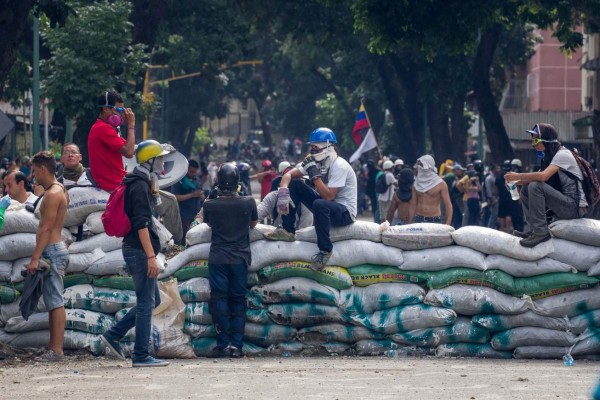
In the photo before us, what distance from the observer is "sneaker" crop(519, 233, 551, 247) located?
36.2 ft

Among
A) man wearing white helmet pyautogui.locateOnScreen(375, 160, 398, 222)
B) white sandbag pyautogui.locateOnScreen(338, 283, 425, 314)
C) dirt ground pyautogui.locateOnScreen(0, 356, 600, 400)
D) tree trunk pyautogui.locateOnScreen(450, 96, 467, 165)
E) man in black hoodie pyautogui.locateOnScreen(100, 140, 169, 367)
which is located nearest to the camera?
dirt ground pyautogui.locateOnScreen(0, 356, 600, 400)

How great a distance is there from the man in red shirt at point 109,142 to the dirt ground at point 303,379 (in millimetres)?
1603

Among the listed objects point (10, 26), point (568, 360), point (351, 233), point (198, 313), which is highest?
point (10, 26)

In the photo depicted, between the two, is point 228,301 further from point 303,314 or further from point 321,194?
point 321,194

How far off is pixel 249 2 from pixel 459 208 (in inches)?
423

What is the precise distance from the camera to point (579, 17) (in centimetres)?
2723

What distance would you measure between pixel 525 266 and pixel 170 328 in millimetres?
2944

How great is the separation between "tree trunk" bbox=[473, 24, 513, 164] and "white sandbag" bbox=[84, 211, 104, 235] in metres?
19.4

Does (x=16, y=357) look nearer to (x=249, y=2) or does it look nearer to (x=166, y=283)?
(x=166, y=283)

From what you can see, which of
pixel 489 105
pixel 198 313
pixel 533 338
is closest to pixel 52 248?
pixel 198 313

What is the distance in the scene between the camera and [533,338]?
1096 centimetres

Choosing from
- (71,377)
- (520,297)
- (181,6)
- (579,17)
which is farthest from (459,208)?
(71,377)

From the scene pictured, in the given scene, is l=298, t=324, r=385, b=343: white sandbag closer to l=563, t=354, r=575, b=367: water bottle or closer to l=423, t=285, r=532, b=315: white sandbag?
l=423, t=285, r=532, b=315: white sandbag

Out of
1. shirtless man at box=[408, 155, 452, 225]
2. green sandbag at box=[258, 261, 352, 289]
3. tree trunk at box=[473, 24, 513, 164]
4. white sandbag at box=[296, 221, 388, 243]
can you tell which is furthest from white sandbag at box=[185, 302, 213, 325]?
tree trunk at box=[473, 24, 513, 164]
